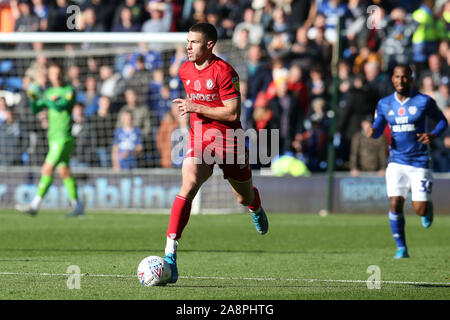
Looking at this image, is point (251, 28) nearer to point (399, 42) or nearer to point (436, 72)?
point (399, 42)

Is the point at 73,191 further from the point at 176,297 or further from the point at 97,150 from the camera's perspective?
the point at 176,297

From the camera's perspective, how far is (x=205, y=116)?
8734 millimetres

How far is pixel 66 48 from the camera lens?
905 inches

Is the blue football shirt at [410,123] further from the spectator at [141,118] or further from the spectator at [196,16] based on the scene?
the spectator at [196,16]

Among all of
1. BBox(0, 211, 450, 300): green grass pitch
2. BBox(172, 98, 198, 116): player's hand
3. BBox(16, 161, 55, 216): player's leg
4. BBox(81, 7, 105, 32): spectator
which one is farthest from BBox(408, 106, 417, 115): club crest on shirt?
BBox(81, 7, 105, 32): spectator

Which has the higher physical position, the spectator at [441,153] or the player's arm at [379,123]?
the player's arm at [379,123]

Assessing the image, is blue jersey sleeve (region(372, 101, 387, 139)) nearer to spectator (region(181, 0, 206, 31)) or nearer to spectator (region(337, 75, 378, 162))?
spectator (region(337, 75, 378, 162))

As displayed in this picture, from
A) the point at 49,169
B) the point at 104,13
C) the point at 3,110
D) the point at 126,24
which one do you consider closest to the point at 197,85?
the point at 49,169

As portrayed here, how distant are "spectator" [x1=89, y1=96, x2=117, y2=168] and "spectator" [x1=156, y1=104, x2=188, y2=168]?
122 cm

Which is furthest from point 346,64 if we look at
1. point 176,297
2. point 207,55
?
point 176,297

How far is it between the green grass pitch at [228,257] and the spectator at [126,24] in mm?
5674

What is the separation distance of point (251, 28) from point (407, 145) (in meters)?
9.69

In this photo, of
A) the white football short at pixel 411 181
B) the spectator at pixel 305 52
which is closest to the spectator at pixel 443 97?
the spectator at pixel 305 52

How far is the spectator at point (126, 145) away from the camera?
1953 centimetres
